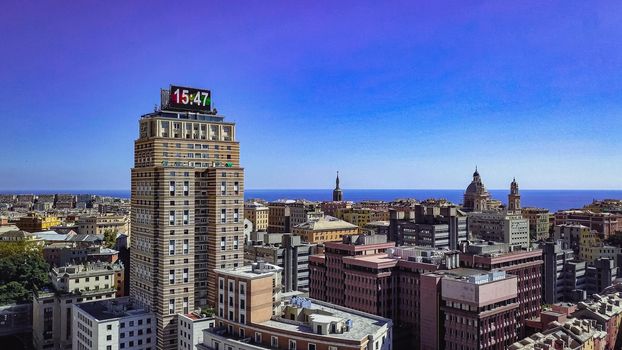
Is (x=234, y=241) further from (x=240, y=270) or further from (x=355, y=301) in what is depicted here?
(x=355, y=301)

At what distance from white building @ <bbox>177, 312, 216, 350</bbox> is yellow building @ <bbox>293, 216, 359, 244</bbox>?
80464 mm

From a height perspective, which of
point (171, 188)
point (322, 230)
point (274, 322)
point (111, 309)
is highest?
point (171, 188)

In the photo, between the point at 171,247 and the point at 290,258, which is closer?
the point at 171,247

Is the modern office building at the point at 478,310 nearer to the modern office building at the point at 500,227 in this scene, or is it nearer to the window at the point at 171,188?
the window at the point at 171,188

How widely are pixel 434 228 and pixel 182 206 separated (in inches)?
3295

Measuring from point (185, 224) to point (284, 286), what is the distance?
49881 mm

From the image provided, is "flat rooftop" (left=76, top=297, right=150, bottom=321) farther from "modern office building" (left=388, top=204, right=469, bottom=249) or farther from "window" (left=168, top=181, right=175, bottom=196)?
"modern office building" (left=388, top=204, right=469, bottom=249)

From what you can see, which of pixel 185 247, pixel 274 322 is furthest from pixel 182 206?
pixel 274 322

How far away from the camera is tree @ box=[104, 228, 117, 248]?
16593cm

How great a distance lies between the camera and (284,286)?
427ft

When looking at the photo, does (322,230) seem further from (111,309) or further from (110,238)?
(111,309)

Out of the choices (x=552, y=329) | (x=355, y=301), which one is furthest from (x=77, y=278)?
(x=552, y=329)

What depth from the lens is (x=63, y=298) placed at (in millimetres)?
102625

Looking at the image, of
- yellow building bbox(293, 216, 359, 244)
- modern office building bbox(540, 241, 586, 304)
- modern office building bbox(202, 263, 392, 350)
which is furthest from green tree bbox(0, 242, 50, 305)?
modern office building bbox(540, 241, 586, 304)
